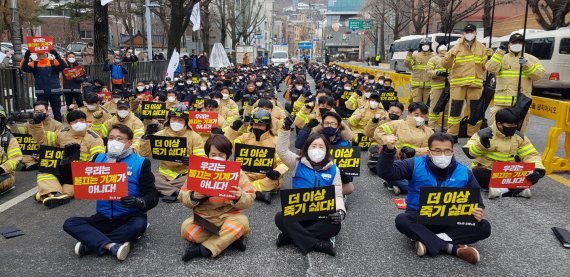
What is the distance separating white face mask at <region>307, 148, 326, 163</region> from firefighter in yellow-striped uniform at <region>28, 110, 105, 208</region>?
9.43ft

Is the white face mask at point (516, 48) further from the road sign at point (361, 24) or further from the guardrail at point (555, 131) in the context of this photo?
the road sign at point (361, 24)

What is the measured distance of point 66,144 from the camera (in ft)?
18.9

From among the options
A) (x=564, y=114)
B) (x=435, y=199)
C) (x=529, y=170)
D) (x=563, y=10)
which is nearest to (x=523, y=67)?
(x=564, y=114)

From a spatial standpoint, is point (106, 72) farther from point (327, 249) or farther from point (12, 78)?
point (327, 249)

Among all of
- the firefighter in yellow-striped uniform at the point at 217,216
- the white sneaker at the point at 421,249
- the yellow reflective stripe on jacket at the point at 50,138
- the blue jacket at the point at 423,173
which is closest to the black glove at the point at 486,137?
the blue jacket at the point at 423,173

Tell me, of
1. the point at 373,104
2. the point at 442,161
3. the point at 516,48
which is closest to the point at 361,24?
the point at 373,104

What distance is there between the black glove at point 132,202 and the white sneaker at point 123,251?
37 centimetres

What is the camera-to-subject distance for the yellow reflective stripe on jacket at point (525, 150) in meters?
5.98

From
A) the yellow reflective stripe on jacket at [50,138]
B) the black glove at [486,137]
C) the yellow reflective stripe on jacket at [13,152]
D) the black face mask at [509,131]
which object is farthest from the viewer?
the yellow reflective stripe on jacket at [50,138]

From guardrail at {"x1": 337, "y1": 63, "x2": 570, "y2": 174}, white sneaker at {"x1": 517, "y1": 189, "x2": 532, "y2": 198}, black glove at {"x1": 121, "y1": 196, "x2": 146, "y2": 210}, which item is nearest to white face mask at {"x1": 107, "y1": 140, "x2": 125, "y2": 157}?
black glove at {"x1": 121, "y1": 196, "x2": 146, "y2": 210}

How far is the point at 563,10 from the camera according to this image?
20984mm

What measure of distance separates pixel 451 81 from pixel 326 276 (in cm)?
657

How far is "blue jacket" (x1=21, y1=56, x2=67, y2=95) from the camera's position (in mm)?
10953

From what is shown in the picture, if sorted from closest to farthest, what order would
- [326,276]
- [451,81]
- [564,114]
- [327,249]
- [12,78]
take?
[326,276], [327,249], [564,114], [451,81], [12,78]
